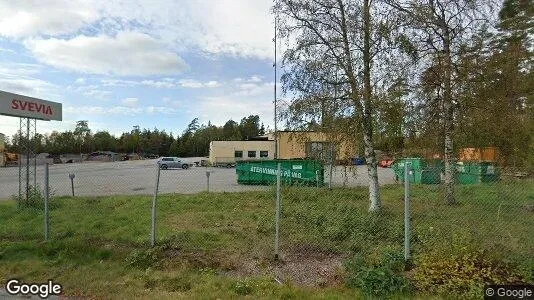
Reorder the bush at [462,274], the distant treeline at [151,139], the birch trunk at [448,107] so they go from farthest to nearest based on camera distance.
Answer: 1. the distant treeline at [151,139]
2. the birch trunk at [448,107]
3. the bush at [462,274]

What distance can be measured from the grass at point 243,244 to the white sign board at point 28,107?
2752 mm

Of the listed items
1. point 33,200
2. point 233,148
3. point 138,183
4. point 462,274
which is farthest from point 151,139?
point 462,274

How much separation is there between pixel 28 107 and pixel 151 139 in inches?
4118

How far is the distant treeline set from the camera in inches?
3974

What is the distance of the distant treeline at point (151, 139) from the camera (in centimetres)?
10094

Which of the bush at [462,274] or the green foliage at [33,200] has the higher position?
the green foliage at [33,200]

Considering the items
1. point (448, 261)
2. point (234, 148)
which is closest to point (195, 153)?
point (234, 148)

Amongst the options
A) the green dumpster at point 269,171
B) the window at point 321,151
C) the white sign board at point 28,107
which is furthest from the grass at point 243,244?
the green dumpster at point 269,171

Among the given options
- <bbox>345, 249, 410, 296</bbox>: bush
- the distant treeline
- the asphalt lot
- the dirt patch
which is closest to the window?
the asphalt lot

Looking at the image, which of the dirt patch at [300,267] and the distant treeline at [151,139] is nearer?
the dirt patch at [300,267]

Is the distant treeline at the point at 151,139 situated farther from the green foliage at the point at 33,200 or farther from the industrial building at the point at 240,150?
the green foliage at the point at 33,200

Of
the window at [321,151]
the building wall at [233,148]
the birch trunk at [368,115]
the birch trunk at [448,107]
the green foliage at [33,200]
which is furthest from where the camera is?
the building wall at [233,148]

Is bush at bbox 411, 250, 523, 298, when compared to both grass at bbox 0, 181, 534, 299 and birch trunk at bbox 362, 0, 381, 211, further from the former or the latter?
birch trunk at bbox 362, 0, 381, 211

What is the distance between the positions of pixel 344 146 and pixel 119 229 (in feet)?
19.6
